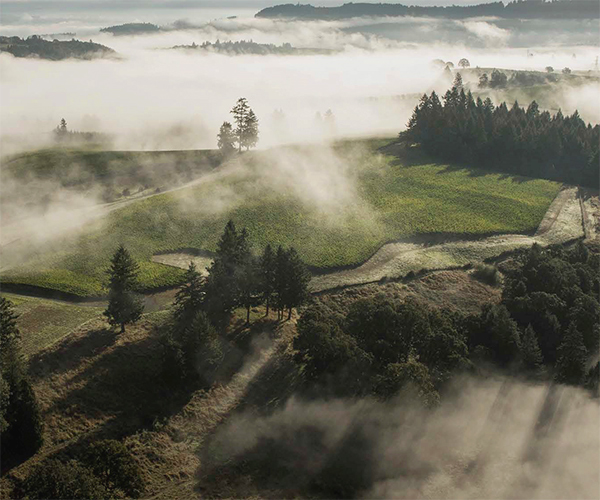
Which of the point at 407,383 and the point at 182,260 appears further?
the point at 182,260

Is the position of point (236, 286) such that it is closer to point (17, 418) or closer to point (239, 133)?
point (17, 418)

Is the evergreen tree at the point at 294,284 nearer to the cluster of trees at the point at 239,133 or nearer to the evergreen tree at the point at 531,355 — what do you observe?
the evergreen tree at the point at 531,355

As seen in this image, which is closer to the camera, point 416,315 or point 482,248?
point 416,315

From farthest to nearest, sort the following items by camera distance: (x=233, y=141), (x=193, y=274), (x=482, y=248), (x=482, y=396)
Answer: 1. (x=233, y=141)
2. (x=482, y=248)
3. (x=193, y=274)
4. (x=482, y=396)

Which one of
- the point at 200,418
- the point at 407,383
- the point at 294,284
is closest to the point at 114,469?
the point at 200,418

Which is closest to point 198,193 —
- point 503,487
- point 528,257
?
point 528,257

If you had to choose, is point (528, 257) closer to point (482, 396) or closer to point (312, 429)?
point (482, 396)
